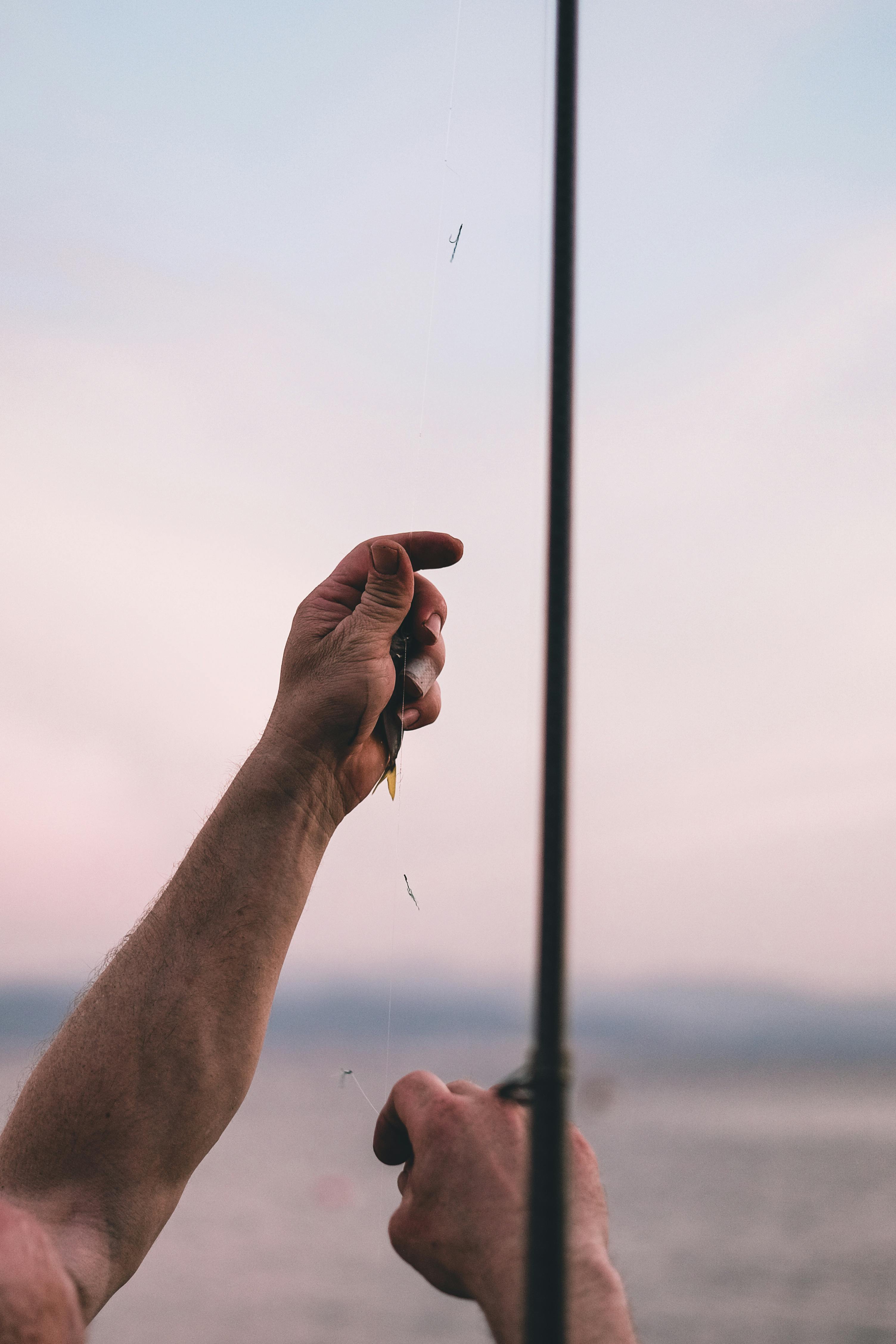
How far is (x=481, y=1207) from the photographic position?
4.12 feet

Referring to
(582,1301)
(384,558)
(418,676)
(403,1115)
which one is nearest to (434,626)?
(418,676)

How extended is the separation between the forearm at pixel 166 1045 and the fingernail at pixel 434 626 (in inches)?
19.2

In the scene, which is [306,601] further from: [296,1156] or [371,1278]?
[296,1156]

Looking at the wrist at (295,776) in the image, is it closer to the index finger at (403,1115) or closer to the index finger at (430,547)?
the index finger at (430,547)

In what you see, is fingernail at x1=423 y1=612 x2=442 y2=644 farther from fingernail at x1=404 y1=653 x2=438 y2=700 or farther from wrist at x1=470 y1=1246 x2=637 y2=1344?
wrist at x1=470 y1=1246 x2=637 y2=1344

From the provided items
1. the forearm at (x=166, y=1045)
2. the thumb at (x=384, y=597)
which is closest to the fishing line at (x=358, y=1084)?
the forearm at (x=166, y=1045)

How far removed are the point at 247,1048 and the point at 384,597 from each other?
105cm

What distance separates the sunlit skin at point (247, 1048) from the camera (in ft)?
4.18

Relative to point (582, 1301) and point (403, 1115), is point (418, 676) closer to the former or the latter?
point (403, 1115)

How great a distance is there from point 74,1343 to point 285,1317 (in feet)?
53.5

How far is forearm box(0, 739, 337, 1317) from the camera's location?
1848mm

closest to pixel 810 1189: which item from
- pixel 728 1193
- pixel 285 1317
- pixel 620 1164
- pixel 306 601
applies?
pixel 728 1193

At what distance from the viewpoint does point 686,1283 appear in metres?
15.8

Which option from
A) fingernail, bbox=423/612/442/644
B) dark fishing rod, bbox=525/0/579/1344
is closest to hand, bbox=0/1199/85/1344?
dark fishing rod, bbox=525/0/579/1344
